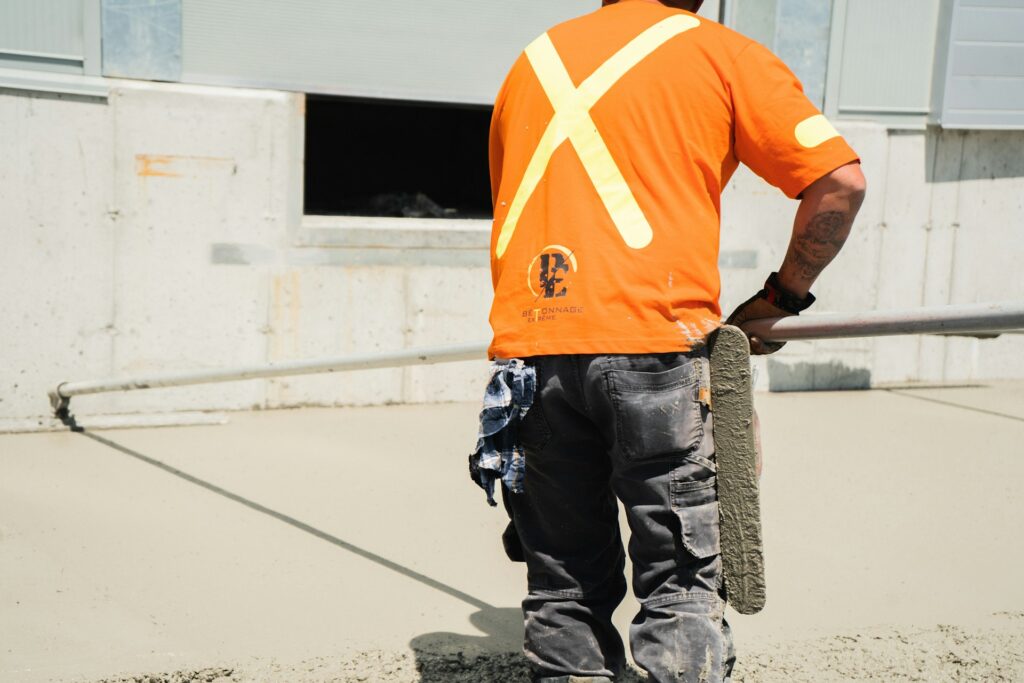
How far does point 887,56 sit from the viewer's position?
23.1ft

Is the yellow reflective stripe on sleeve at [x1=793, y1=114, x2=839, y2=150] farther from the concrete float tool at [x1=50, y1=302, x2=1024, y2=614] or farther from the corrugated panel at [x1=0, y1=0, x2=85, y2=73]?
the corrugated panel at [x1=0, y1=0, x2=85, y2=73]

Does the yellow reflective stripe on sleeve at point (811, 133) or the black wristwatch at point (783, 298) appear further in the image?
the black wristwatch at point (783, 298)

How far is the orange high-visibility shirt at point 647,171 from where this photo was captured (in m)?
2.27

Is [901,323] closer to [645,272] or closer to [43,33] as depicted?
[645,272]

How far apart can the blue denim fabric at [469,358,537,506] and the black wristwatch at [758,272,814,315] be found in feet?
1.90

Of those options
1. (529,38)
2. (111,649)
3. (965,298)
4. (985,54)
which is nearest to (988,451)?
(965,298)

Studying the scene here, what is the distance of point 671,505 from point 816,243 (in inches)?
25.5

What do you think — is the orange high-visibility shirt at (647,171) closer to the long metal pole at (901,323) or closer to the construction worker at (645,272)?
the construction worker at (645,272)

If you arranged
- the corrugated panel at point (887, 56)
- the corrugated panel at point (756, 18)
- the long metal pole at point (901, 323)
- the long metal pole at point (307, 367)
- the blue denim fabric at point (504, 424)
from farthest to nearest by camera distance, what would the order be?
the corrugated panel at point (887, 56) < the corrugated panel at point (756, 18) < the long metal pole at point (307, 367) < the blue denim fabric at point (504, 424) < the long metal pole at point (901, 323)

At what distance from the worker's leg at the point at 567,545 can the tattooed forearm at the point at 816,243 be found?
0.58 m

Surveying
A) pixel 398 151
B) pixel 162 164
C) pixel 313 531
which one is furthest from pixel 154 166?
pixel 398 151

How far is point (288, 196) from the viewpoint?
20.2 feet

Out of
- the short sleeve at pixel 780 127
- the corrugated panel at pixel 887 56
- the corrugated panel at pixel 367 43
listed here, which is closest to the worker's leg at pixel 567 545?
the short sleeve at pixel 780 127

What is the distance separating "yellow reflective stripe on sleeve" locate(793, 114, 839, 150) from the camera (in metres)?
2.24
